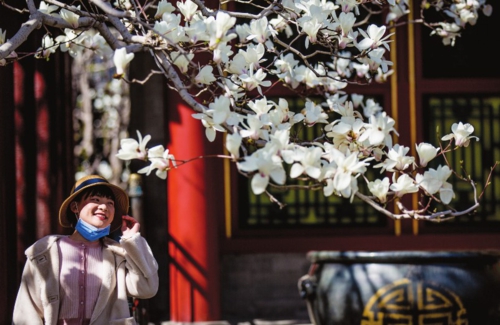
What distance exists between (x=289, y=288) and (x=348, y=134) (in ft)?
13.4

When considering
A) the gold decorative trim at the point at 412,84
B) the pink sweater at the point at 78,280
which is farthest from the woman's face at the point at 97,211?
the gold decorative trim at the point at 412,84

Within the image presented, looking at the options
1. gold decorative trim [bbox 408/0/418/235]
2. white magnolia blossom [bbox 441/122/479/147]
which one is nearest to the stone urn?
white magnolia blossom [bbox 441/122/479/147]

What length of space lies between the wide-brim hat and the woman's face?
6 centimetres

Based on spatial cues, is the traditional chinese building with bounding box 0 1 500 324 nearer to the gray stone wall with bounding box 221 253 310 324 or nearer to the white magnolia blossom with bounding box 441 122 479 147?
the gray stone wall with bounding box 221 253 310 324

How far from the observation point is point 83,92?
1661 cm

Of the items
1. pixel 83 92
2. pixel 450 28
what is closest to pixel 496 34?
pixel 450 28

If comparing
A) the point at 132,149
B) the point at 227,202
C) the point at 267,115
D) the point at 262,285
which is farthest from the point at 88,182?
the point at 262,285

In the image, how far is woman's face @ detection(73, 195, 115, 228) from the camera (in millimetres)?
3713

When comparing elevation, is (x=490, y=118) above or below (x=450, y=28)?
below

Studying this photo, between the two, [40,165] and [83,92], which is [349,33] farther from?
[83,92]

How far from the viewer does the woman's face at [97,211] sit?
3.71m

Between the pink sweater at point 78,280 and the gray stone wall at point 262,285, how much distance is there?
3.65 metres

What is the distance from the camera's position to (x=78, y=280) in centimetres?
371

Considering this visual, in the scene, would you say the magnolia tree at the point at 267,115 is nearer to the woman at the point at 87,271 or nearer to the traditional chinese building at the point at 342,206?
the woman at the point at 87,271
